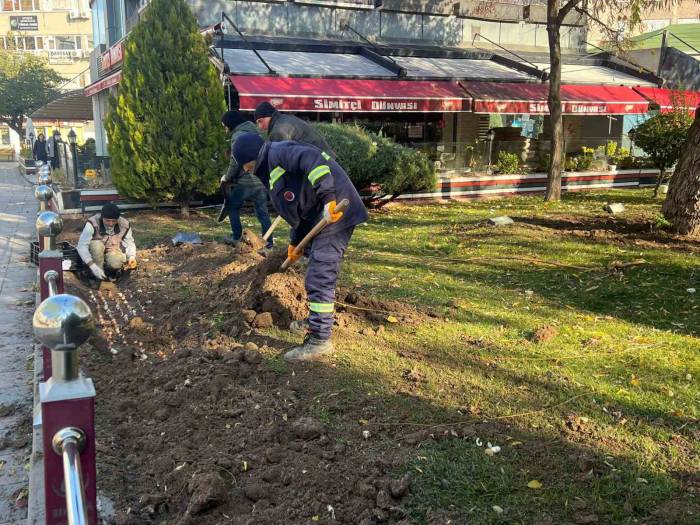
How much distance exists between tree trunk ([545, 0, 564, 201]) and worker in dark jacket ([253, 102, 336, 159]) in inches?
341

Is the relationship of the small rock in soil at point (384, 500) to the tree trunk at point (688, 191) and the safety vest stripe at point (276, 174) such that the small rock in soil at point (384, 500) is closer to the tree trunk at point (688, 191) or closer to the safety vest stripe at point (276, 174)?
the safety vest stripe at point (276, 174)

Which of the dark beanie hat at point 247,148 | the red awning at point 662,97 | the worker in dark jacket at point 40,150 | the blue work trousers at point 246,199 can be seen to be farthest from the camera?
the worker in dark jacket at point 40,150

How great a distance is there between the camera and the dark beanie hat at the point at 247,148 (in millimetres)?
5668

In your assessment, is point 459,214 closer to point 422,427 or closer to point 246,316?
point 246,316

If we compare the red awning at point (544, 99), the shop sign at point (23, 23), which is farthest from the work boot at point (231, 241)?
the shop sign at point (23, 23)

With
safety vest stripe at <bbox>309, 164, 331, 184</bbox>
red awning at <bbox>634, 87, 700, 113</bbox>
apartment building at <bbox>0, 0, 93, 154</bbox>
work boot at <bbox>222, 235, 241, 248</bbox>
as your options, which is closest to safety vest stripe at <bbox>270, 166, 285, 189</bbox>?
safety vest stripe at <bbox>309, 164, 331, 184</bbox>

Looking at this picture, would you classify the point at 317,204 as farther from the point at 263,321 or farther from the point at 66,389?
the point at 66,389

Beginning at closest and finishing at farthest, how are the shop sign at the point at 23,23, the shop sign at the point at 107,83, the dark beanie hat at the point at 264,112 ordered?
1. the dark beanie hat at the point at 264,112
2. the shop sign at the point at 107,83
3. the shop sign at the point at 23,23

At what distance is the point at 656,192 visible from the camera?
46.9ft

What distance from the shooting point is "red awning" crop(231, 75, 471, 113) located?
1288cm

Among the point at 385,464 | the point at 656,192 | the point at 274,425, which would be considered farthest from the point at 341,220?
the point at 656,192

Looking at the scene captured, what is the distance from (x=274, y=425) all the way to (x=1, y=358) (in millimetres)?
3312

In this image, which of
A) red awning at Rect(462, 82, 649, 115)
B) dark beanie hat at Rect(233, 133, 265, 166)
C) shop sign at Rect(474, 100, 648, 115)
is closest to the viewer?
dark beanie hat at Rect(233, 133, 265, 166)

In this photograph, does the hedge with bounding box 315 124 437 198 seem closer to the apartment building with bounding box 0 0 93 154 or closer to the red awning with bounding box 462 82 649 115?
the red awning with bounding box 462 82 649 115
